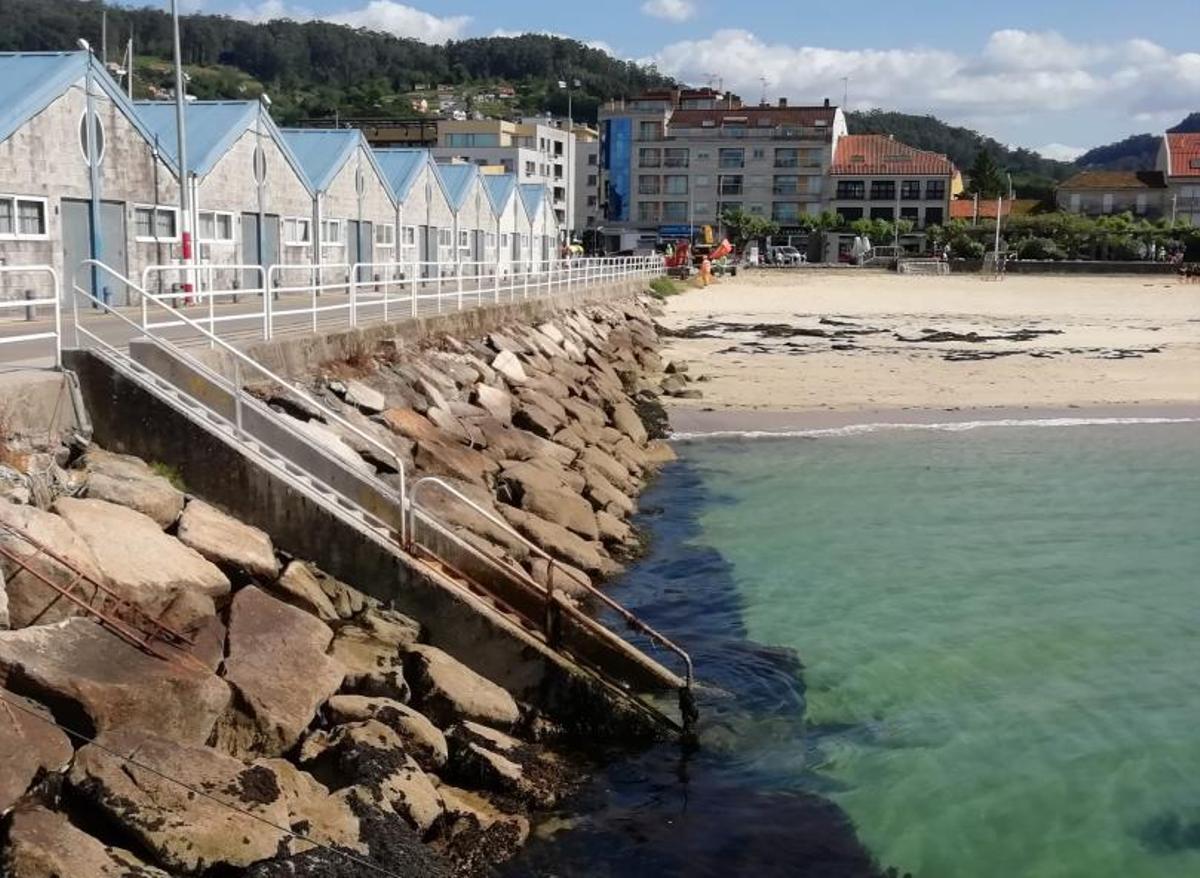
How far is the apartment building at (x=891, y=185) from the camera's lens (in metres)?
99.6

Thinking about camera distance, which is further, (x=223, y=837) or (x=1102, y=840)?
(x=1102, y=840)

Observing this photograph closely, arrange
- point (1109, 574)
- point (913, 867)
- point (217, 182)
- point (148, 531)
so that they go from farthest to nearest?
point (217, 182), point (1109, 574), point (148, 531), point (913, 867)

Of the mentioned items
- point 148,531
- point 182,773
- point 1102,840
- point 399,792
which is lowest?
point 1102,840

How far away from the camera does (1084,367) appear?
30.1 metres

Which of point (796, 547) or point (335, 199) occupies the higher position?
point (335, 199)

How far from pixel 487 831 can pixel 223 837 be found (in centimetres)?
157

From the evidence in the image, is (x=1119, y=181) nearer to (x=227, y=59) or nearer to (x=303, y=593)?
(x=303, y=593)

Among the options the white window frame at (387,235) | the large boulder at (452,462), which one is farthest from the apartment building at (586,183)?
the large boulder at (452,462)

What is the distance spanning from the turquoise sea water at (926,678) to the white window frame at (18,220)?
39.1ft

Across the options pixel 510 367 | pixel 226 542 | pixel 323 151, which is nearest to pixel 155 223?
pixel 510 367

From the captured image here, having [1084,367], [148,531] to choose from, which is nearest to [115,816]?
[148,531]

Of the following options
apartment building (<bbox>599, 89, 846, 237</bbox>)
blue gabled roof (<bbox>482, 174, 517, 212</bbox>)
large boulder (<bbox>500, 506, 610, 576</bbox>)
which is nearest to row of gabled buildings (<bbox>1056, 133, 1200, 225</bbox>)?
apartment building (<bbox>599, 89, 846, 237</bbox>)

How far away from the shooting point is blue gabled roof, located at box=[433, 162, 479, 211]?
153 feet

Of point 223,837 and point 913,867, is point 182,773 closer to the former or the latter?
point 223,837
